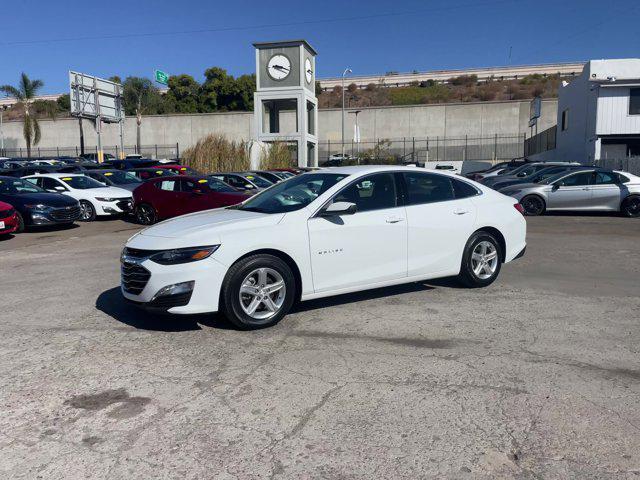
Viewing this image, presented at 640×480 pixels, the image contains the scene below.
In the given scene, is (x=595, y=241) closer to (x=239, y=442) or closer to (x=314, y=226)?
(x=314, y=226)

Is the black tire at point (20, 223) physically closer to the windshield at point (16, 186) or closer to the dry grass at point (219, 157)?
the windshield at point (16, 186)

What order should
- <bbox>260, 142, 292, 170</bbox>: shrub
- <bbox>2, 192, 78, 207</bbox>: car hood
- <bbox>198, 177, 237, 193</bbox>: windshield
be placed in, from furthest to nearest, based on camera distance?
<bbox>260, 142, 292, 170</bbox>: shrub, <bbox>198, 177, 237, 193</bbox>: windshield, <bbox>2, 192, 78, 207</bbox>: car hood

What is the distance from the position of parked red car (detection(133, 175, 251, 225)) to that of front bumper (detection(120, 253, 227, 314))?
8353 millimetres

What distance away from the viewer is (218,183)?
14656 mm

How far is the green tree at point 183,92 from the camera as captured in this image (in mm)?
79750

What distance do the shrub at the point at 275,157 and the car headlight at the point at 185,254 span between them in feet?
83.4

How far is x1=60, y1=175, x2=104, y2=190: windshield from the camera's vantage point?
1656 cm

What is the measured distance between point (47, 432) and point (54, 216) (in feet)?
38.1

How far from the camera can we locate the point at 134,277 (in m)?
5.47

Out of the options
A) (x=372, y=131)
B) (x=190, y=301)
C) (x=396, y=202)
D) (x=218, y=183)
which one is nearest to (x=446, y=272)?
(x=396, y=202)

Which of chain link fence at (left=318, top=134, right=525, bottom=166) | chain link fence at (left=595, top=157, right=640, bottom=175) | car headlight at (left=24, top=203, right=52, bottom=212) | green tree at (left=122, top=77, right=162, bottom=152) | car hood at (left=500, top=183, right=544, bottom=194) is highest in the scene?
green tree at (left=122, top=77, right=162, bottom=152)

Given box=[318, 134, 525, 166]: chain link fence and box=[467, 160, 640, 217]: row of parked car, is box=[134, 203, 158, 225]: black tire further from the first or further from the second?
box=[318, 134, 525, 166]: chain link fence

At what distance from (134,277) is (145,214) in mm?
10382

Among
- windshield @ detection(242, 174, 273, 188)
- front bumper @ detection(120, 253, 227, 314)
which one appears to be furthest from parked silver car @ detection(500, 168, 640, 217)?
front bumper @ detection(120, 253, 227, 314)
